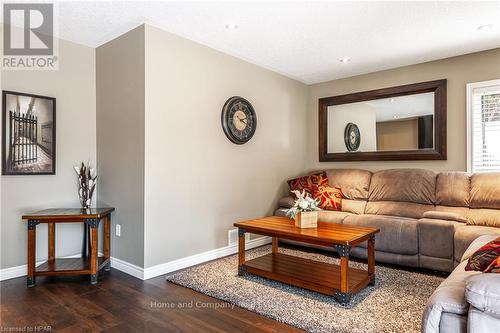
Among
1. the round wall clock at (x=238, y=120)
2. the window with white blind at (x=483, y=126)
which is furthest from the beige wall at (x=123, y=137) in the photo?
the window with white blind at (x=483, y=126)

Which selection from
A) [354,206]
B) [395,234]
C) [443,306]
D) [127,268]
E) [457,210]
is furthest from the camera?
[354,206]

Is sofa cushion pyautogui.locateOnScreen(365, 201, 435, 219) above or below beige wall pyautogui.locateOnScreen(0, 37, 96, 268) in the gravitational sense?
below

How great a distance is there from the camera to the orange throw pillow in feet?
13.8

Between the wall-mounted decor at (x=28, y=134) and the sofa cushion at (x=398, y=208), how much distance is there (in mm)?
3735

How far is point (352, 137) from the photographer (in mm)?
4734

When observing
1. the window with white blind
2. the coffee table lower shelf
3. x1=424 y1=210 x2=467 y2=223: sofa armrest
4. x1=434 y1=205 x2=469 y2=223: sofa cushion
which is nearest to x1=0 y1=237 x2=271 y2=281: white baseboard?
the coffee table lower shelf

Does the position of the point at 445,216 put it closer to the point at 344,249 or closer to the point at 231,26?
the point at 344,249

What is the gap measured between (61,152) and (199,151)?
4.86ft

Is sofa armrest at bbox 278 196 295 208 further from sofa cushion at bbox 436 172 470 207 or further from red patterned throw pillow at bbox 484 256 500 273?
red patterned throw pillow at bbox 484 256 500 273

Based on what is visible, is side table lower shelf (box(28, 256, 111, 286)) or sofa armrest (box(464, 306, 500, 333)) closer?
sofa armrest (box(464, 306, 500, 333))

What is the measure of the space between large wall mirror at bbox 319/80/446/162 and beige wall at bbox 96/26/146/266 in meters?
3.03

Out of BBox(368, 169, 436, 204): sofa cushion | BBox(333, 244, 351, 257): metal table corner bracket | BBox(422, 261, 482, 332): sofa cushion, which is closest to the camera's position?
BBox(422, 261, 482, 332): sofa cushion

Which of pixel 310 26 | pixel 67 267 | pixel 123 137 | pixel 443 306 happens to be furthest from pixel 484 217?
pixel 67 267

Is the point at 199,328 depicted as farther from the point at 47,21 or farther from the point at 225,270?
the point at 47,21
